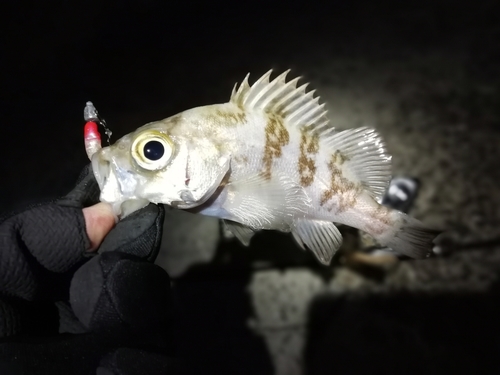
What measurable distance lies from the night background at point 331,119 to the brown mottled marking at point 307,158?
1.08 m

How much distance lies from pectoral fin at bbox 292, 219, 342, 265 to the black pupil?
0.41 meters

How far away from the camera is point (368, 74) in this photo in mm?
2297

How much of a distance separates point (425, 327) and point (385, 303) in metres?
0.21

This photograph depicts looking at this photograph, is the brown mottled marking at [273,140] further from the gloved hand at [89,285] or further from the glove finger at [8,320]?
the glove finger at [8,320]

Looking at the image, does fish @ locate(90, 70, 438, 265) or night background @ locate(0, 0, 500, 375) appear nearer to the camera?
fish @ locate(90, 70, 438, 265)

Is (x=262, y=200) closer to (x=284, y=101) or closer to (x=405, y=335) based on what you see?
(x=284, y=101)

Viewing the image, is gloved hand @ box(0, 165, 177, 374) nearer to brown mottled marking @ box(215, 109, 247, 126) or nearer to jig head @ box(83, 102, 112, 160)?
jig head @ box(83, 102, 112, 160)

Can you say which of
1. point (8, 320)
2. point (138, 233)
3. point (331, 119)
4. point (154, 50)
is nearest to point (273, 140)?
point (138, 233)

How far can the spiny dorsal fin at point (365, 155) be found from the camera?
956 mm

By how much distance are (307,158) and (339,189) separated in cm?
12

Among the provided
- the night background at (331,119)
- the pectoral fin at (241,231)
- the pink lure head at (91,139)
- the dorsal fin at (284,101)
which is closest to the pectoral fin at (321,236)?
the pectoral fin at (241,231)

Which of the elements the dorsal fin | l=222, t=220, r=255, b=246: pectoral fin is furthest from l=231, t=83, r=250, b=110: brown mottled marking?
l=222, t=220, r=255, b=246: pectoral fin

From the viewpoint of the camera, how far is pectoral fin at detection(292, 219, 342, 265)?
99cm

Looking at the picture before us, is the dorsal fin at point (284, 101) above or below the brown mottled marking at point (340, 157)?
above
